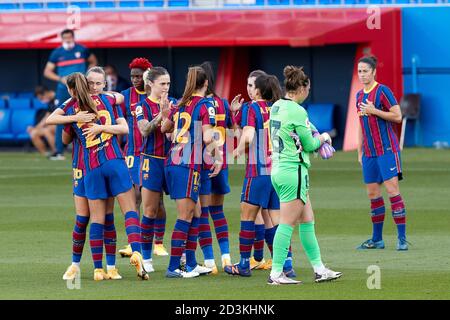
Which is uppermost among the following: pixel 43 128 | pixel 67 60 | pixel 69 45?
pixel 69 45

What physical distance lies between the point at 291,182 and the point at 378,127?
3310 millimetres

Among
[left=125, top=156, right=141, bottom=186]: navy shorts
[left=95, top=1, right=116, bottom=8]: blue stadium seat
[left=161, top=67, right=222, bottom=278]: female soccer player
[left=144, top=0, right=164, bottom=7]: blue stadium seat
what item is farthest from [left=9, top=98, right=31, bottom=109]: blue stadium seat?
[left=161, top=67, right=222, bottom=278]: female soccer player

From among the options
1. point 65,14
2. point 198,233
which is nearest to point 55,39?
point 65,14

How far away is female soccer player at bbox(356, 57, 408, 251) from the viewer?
13984mm

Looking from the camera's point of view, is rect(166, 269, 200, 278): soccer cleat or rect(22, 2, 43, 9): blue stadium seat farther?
rect(22, 2, 43, 9): blue stadium seat

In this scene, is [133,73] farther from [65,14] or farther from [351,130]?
[65,14]

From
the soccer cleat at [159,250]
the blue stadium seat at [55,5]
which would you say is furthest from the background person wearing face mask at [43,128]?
the soccer cleat at [159,250]

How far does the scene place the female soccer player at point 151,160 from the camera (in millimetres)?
12402

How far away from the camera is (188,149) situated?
11.7 meters

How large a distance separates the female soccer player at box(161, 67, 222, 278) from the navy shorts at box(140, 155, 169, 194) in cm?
66

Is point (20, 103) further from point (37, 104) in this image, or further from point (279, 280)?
point (279, 280)

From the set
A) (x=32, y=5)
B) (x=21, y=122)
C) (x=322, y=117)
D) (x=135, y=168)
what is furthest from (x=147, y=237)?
(x=32, y=5)

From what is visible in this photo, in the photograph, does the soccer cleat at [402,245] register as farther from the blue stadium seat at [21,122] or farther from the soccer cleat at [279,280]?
the blue stadium seat at [21,122]

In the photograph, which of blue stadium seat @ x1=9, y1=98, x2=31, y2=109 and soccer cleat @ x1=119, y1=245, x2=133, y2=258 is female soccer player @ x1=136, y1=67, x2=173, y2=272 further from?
blue stadium seat @ x1=9, y1=98, x2=31, y2=109
